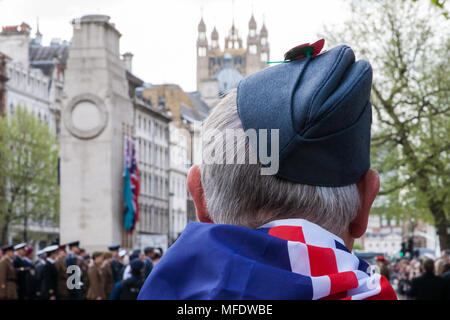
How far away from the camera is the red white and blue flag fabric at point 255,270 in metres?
1.71

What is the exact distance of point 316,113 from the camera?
187 cm

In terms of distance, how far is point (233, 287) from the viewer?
1.70 meters

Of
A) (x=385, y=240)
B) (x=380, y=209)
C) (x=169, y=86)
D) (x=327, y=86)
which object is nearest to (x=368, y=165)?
(x=327, y=86)

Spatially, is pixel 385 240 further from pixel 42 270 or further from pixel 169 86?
pixel 42 270

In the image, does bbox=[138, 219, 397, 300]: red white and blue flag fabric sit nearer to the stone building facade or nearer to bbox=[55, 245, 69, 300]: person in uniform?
bbox=[55, 245, 69, 300]: person in uniform

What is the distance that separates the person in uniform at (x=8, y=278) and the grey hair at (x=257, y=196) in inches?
820

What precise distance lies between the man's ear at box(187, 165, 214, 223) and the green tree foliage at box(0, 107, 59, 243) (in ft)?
180

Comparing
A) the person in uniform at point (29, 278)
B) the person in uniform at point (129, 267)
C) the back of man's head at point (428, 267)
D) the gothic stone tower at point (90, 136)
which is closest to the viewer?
the back of man's head at point (428, 267)

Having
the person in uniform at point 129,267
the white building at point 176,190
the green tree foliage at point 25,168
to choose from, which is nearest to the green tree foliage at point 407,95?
the person in uniform at point 129,267

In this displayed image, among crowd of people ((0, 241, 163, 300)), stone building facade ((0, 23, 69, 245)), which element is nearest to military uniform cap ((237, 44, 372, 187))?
crowd of people ((0, 241, 163, 300))

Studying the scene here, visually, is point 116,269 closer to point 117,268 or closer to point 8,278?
point 117,268

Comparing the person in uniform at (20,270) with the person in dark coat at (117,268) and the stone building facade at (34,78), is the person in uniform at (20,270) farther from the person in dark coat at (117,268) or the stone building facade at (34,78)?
the stone building facade at (34,78)

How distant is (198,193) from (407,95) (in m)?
32.4

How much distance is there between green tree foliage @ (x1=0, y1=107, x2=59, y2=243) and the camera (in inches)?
2239
